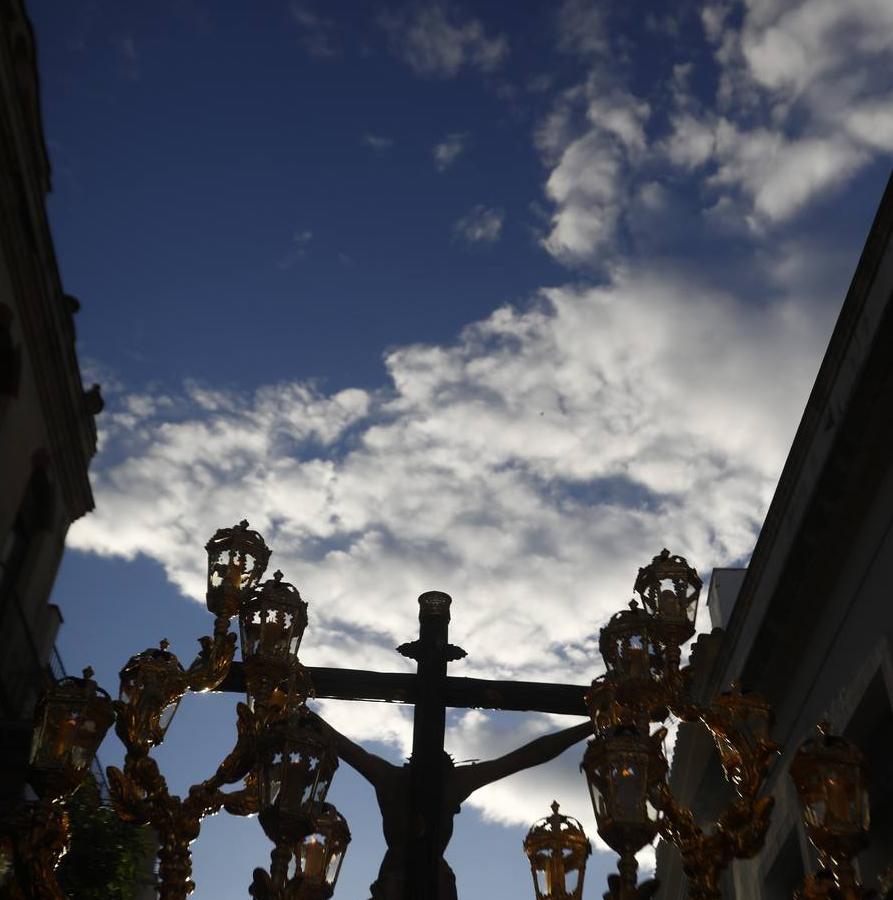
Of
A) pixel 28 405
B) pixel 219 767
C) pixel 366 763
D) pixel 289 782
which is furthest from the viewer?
pixel 28 405

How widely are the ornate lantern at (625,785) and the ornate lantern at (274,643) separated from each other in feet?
5.76

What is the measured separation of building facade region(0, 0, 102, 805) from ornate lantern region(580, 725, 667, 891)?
9.49 m

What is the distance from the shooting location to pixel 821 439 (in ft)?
34.5

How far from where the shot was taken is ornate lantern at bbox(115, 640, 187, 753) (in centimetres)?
532

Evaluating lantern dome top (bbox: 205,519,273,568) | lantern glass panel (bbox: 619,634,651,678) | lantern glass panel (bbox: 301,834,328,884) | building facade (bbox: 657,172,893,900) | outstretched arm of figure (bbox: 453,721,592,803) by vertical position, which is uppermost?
building facade (bbox: 657,172,893,900)

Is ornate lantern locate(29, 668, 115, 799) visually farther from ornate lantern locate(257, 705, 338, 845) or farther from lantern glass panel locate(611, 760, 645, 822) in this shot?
lantern glass panel locate(611, 760, 645, 822)

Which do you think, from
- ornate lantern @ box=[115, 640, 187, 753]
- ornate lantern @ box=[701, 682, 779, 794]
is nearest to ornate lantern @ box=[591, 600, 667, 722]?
ornate lantern @ box=[701, 682, 779, 794]

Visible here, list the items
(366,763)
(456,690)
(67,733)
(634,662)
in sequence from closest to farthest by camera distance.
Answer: (67,733) < (634,662) < (366,763) < (456,690)

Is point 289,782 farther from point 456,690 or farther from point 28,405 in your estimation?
point 28,405

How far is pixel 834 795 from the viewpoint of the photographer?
16.3 ft

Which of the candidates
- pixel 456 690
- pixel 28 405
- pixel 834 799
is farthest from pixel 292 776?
pixel 28 405

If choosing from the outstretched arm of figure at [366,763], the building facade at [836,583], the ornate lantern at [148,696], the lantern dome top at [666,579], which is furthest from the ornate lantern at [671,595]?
the building facade at [836,583]

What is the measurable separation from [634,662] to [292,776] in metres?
2.13

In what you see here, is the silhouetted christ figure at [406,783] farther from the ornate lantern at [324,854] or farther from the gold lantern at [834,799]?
the gold lantern at [834,799]
